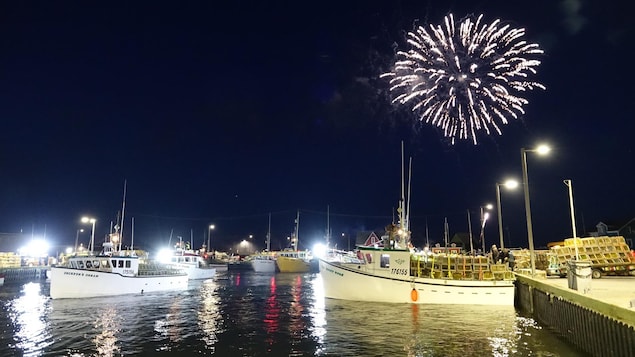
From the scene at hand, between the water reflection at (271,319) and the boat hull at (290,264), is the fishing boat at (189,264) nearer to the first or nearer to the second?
the boat hull at (290,264)

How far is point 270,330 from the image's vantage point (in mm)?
22266

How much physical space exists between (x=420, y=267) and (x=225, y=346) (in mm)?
16754

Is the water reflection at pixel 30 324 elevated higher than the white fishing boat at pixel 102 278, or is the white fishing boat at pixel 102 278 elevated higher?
the white fishing boat at pixel 102 278

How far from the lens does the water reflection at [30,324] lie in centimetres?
1844

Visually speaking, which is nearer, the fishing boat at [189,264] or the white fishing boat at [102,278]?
the white fishing boat at [102,278]

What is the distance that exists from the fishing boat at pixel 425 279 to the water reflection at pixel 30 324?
19.1 m

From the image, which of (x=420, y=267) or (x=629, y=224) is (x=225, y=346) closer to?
(x=420, y=267)

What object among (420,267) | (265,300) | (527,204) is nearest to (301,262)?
(265,300)

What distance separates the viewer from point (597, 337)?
1462cm

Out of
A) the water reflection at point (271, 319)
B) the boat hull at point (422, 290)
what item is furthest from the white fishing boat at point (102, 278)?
the boat hull at point (422, 290)

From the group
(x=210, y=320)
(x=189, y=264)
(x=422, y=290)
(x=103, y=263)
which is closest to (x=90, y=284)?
(x=103, y=263)

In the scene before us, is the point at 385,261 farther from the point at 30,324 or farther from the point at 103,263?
the point at 103,263

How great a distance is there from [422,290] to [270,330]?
12138mm

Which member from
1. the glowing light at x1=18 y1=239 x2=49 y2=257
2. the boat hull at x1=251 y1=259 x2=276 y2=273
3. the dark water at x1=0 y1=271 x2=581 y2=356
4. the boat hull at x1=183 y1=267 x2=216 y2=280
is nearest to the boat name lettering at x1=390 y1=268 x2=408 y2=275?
the dark water at x1=0 y1=271 x2=581 y2=356
